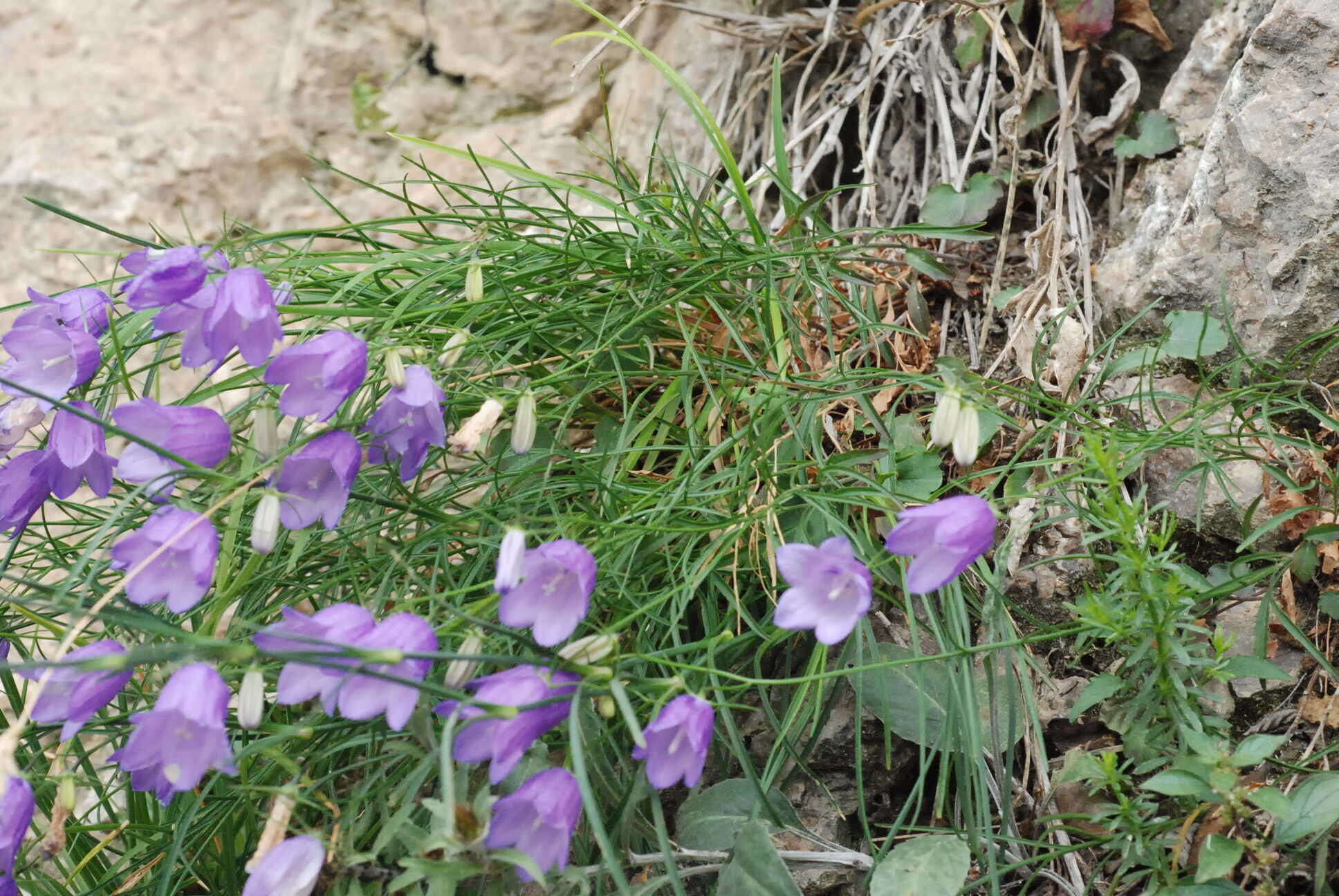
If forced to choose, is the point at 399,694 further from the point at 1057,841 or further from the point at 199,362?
the point at 1057,841

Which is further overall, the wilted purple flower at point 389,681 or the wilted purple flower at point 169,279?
the wilted purple flower at point 169,279

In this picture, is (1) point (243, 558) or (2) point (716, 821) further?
(1) point (243, 558)

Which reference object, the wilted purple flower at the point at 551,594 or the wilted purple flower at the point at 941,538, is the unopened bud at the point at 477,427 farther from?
the wilted purple flower at the point at 941,538

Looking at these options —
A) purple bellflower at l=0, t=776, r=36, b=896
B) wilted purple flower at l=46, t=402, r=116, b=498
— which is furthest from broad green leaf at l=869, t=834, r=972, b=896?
wilted purple flower at l=46, t=402, r=116, b=498

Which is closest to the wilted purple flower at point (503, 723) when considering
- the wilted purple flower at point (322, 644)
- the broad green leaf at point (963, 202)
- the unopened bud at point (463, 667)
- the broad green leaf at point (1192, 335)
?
the unopened bud at point (463, 667)

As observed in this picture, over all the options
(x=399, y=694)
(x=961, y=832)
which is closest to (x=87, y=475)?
(x=399, y=694)

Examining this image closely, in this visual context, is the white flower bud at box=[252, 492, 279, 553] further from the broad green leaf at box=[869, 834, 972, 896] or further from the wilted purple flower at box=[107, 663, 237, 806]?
the broad green leaf at box=[869, 834, 972, 896]

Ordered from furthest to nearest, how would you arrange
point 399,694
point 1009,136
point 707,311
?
1. point 1009,136
2. point 707,311
3. point 399,694

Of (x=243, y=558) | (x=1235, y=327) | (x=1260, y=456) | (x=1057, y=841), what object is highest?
(x=1235, y=327)
